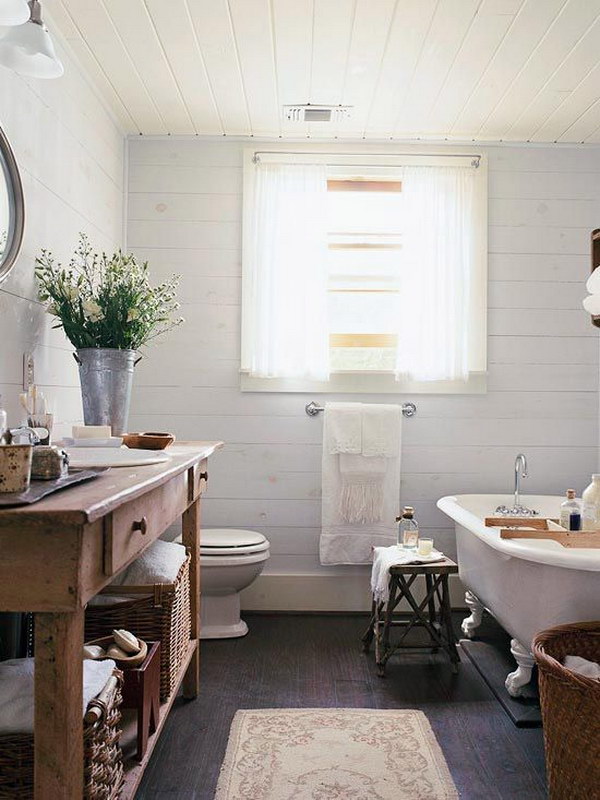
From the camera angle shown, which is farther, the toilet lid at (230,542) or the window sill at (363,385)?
the window sill at (363,385)

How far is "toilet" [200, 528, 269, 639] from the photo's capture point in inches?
124

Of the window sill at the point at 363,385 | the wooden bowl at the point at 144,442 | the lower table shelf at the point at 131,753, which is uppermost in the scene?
the window sill at the point at 363,385

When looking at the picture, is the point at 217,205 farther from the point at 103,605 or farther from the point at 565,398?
the point at 103,605

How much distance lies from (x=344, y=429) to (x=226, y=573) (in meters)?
0.87

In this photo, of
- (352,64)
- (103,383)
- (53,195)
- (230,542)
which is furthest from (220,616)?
(352,64)

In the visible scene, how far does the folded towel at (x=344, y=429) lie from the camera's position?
3.53 m

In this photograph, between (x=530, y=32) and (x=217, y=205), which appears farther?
(x=217, y=205)

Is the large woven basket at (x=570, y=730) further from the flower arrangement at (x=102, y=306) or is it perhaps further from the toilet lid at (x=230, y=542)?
the flower arrangement at (x=102, y=306)

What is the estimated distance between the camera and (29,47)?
1.79 m

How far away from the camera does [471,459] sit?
12.2 feet

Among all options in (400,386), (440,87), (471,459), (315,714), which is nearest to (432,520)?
(471,459)

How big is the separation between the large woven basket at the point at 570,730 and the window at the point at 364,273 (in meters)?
1.88

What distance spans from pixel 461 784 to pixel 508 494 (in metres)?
1.80

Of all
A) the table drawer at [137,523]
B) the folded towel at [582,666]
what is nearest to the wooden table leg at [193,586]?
the table drawer at [137,523]
